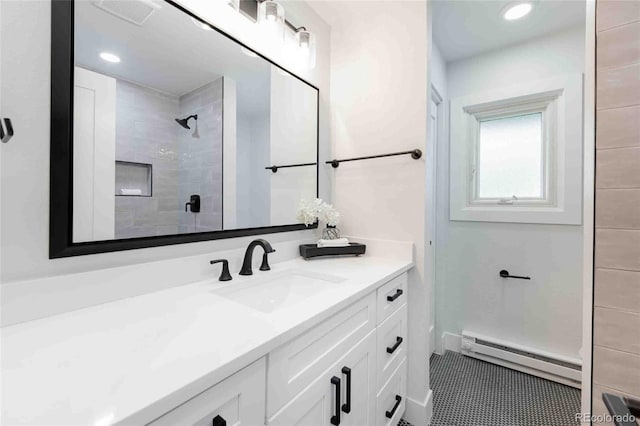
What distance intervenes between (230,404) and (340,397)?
0.43m

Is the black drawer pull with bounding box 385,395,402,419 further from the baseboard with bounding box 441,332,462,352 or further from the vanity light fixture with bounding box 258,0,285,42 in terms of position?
the vanity light fixture with bounding box 258,0,285,42

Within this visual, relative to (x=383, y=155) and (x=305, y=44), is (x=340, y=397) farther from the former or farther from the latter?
(x=305, y=44)

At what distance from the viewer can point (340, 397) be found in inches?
33.5

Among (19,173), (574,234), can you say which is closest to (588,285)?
(574,234)

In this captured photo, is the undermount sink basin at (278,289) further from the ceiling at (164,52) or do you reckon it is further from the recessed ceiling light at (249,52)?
the recessed ceiling light at (249,52)

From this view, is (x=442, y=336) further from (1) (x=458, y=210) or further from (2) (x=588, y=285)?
(2) (x=588, y=285)

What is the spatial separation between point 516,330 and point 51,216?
104 inches

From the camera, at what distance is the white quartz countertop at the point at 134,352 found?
1.33ft

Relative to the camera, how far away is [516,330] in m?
1.99

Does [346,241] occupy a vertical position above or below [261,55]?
below

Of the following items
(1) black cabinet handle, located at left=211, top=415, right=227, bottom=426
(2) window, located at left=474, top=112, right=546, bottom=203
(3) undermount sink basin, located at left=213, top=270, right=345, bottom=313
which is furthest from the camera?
(2) window, located at left=474, top=112, right=546, bottom=203

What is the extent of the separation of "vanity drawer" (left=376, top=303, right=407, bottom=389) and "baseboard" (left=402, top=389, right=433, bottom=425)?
274 mm

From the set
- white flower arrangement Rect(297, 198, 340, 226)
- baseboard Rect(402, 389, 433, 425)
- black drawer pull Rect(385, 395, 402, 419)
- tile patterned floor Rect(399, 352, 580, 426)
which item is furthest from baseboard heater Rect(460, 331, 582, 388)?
white flower arrangement Rect(297, 198, 340, 226)

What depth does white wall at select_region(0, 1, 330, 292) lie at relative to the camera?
0.67 m
